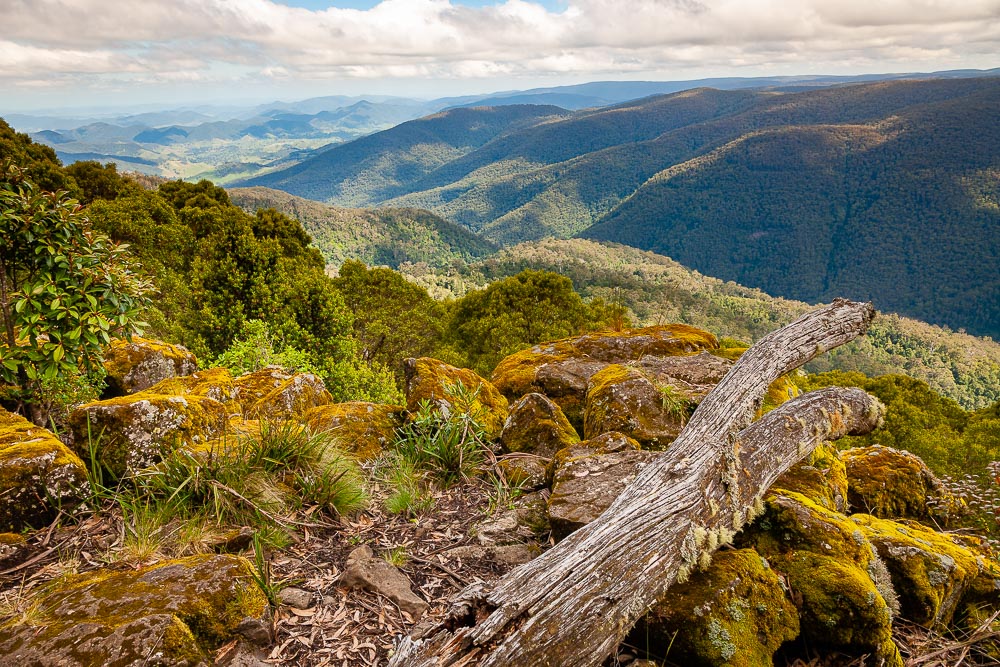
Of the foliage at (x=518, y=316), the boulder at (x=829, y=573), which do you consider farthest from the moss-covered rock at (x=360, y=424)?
the foliage at (x=518, y=316)

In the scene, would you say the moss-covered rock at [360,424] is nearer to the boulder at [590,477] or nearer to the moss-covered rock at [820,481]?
the boulder at [590,477]

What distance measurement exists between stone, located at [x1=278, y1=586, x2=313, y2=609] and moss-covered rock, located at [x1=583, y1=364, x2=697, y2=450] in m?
3.38

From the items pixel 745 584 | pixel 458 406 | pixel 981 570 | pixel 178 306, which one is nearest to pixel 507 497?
pixel 458 406

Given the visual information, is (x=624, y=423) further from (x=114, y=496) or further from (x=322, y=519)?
(x=114, y=496)

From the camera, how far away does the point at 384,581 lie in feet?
11.4

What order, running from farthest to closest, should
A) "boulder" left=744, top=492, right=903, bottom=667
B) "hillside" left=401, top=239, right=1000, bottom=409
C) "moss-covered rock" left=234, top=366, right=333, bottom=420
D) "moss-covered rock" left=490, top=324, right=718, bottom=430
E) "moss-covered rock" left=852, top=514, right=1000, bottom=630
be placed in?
"hillside" left=401, top=239, right=1000, bottom=409, "moss-covered rock" left=490, top=324, right=718, bottom=430, "moss-covered rock" left=234, top=366, right=333, bottom=420, "moss-covered rock" left=852, top=514, right=1000, bottom=630, "boulder" left=744, top=492, right=903, bottom=667

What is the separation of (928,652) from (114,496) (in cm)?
568

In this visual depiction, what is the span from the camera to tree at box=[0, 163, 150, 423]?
4.18 metres

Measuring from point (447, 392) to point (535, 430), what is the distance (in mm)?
1121

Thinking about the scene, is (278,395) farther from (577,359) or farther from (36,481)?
(577,359)

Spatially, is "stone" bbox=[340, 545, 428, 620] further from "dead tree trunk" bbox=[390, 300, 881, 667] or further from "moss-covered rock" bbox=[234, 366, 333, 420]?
"moss-covered rock" bbox=[234, 366, 333, 420]

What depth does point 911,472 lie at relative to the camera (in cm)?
518

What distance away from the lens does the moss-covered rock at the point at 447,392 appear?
5893 mm

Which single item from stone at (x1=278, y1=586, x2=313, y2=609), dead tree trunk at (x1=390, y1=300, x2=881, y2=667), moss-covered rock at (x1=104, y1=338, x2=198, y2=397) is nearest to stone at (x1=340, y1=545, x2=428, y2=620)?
stone at (x1=278, y1=586, x2=313, y2=609)
